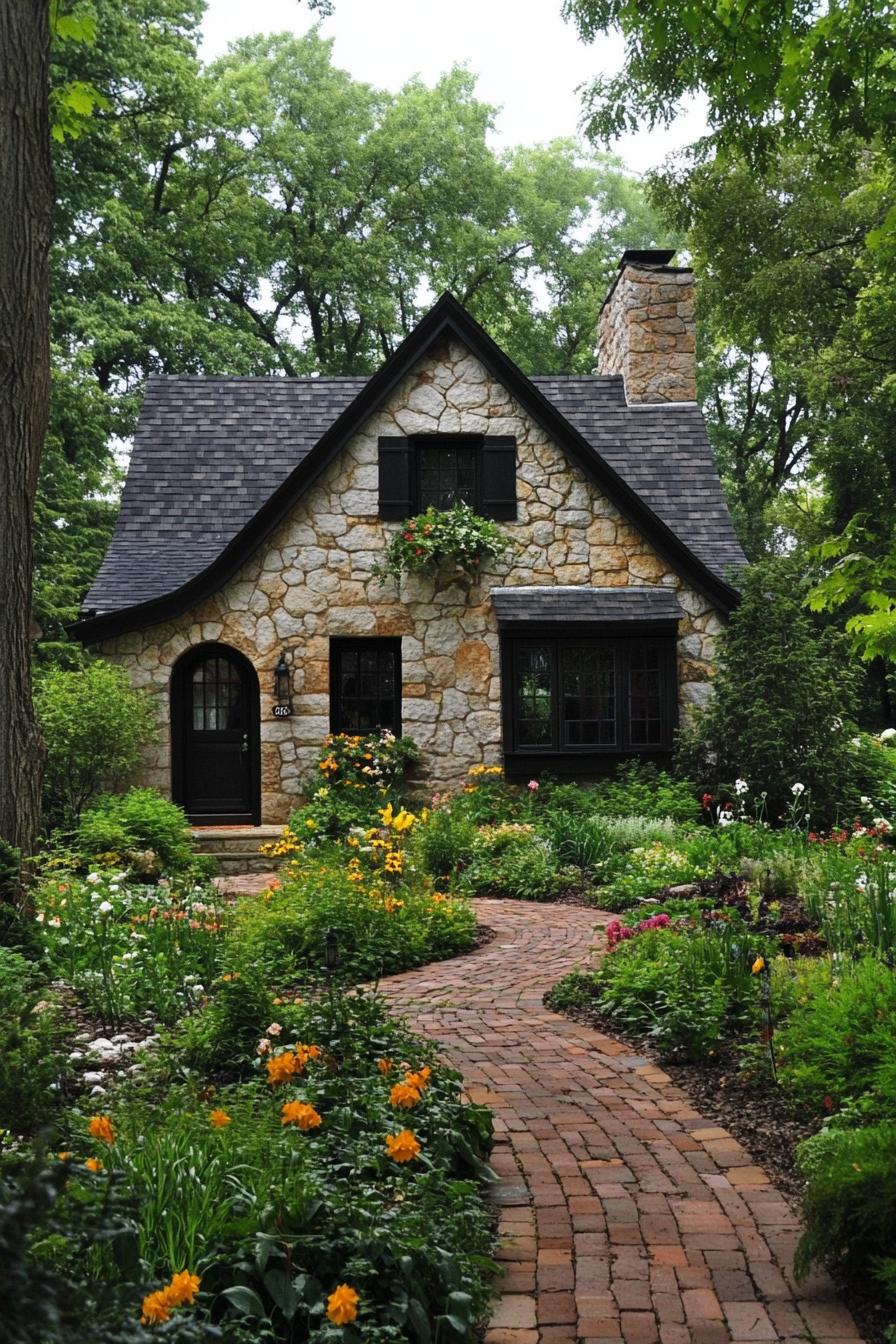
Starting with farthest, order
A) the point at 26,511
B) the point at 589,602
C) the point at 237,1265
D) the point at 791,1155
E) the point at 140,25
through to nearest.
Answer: the point at 140,25
the point at 589,602
the point at 26,511
the point at 791,1155
the point at 237,1265

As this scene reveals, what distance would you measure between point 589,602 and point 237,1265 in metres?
10.4

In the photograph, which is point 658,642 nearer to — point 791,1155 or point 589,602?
point 589,602

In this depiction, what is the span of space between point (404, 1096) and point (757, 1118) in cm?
172

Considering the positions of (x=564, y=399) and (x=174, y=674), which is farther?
(x=564, y=399)

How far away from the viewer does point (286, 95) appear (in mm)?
25078

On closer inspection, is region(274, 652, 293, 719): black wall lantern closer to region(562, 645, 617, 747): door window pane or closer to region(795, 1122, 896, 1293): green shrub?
region(562, 645, 617, 747): door window pane

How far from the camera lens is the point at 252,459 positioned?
14.3 metres

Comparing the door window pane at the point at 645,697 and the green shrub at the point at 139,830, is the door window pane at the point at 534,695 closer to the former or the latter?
the door window pane at the point at 645,697

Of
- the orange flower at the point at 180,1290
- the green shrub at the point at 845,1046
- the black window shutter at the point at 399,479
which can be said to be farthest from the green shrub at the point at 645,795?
the orange flower at the point at 180,1290

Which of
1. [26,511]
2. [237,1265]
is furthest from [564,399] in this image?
[237,1265]

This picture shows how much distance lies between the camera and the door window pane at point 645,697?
12.6m

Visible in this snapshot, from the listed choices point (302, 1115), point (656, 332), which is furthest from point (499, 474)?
point (302, 1115)

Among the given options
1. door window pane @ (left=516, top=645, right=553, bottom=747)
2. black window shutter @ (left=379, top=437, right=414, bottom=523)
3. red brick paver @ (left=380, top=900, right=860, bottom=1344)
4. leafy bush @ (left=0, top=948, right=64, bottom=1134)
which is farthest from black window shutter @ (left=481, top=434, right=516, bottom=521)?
leafy bush @ (left=0, top=948, right=64, bottom=1134)

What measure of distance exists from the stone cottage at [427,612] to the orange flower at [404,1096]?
29.9 feet
